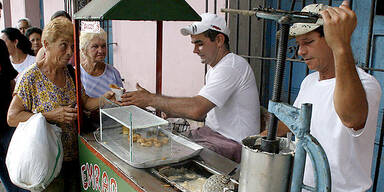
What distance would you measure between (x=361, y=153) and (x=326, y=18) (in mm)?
789

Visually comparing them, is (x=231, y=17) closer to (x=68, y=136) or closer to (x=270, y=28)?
(x=270, y=28)

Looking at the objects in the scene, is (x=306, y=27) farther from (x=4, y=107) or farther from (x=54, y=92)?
(x=4, y=107)

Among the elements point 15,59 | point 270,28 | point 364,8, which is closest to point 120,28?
point 15,59

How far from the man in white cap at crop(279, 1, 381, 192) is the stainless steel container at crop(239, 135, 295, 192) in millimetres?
328

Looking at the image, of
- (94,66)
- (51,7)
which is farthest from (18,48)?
(51,7)

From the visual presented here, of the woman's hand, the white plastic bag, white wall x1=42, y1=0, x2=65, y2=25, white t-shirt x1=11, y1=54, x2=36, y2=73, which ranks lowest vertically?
the white plastic bag

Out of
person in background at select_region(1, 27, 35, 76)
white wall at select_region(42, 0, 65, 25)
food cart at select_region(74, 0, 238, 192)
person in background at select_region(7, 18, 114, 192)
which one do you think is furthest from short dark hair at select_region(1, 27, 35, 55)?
white wall at select_region(42, 0, 65, 25)

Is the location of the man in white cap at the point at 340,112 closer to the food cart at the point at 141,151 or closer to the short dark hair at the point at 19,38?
the food cart at the point at 141,151

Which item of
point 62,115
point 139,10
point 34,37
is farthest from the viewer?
point 34,37

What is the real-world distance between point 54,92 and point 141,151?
2.99 feet

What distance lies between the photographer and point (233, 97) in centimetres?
250

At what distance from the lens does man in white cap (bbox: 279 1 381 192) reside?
1.15m

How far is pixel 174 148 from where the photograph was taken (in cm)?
203

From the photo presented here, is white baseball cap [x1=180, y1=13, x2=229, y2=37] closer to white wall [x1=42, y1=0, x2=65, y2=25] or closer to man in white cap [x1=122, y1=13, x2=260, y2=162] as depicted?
man in white cap [x1=122, y1=13, x2=260, y2=162]
